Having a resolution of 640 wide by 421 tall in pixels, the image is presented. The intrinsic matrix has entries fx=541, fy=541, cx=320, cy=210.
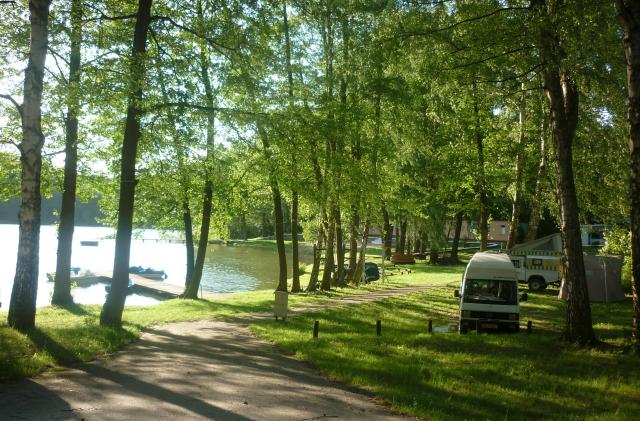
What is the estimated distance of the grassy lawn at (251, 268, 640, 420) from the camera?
7.63 metres

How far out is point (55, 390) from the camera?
750cm

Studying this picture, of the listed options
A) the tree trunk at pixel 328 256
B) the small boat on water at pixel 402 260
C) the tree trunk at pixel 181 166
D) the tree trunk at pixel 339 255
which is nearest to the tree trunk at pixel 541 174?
the tree trunk at pixel 339 255

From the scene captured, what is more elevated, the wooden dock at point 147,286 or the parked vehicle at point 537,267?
the parked vehicle at point 537,267

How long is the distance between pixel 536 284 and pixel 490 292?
15.2 metres

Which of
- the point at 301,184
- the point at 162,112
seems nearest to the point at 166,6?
the point at 162,112

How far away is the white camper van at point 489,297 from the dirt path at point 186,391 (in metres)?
6.28

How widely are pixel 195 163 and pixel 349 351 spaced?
501 inches

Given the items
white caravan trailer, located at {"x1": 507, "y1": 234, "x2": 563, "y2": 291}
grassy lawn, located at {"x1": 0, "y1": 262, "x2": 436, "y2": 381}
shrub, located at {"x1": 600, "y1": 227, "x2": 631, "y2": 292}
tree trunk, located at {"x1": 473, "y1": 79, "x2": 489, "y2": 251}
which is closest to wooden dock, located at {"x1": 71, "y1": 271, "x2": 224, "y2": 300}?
grassy lawn, located at {"x1": 0, "y1": 262, "x2": 436, "y2": 381}

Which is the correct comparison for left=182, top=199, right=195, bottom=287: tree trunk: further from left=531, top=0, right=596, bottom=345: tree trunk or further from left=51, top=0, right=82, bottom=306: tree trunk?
left=531, top=0, right=596, bottom=345: tree trunk

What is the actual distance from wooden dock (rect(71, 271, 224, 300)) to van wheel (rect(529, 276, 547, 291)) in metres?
17.2

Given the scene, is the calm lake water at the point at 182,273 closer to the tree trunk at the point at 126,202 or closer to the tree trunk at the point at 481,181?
the tree trunk at the point at 126,202

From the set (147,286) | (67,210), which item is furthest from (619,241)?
(147,286)

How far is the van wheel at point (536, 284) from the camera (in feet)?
95.8

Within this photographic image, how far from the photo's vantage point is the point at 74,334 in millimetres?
A: 11641
